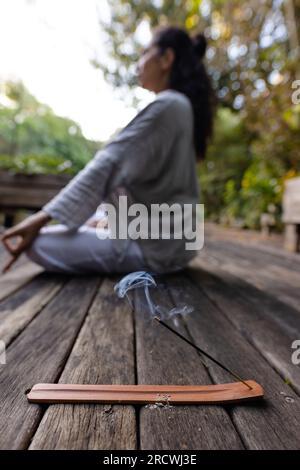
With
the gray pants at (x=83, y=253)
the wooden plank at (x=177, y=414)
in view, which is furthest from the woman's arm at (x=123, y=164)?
the wooden plank at (x=177, y=414)

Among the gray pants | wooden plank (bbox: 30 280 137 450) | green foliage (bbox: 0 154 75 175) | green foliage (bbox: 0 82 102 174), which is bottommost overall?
wooden plank (bbox: 30 280 137 450)

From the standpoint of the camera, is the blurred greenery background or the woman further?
the blurred greenery background

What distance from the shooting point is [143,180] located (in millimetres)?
1502

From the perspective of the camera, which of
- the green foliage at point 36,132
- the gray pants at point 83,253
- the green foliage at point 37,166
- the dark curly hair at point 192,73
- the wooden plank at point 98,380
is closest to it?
the wooden plank at point 98,380

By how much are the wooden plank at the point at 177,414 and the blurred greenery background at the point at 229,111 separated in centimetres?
243

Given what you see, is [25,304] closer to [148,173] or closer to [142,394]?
[142,394]

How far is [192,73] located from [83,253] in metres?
1.03

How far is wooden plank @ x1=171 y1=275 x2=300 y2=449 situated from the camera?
479 millimetres

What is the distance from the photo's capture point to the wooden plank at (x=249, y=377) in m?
0.48

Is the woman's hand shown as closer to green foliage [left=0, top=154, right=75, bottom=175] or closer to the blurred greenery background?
the blurred greenery background

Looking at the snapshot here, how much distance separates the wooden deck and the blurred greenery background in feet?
6.87

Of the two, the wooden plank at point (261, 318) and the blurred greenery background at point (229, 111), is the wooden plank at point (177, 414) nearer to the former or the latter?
the wooden plank at point (261, 318)

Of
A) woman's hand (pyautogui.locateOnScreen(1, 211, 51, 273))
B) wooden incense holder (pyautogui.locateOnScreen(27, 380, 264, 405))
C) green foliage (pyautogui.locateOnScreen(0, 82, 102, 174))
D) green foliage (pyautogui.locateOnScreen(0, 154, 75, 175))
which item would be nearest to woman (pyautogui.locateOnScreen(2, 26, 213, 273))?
woman's hand (pyautogui.locateOnScreen(1, 211, 51, 273))

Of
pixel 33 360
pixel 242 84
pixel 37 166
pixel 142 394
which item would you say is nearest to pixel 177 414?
pixel 142 394
